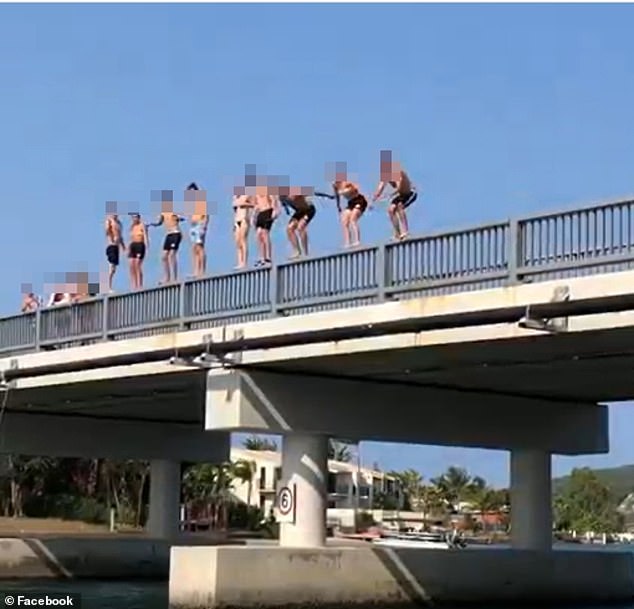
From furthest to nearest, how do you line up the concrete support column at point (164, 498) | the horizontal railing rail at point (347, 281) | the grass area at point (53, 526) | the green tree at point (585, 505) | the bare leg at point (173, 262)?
the green tree at point (585, 505)
the grass area at point (53, 526)
the concrete support column at point (164, 498)
the bare leg at point (173, 262)
the horizontal railing rail at point (347, 281)

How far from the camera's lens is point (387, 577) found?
27750 mm

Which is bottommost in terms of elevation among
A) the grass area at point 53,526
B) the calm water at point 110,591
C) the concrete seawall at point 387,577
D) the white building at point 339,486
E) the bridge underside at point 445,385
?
the calm water at point 110,591

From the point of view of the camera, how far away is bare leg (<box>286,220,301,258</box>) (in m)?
24.9

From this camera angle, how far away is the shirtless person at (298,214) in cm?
2495

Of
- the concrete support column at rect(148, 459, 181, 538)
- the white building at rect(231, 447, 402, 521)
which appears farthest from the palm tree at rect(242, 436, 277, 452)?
the concrete support column at rect(148, 459, 181, 538)

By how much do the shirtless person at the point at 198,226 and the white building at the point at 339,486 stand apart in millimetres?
52705

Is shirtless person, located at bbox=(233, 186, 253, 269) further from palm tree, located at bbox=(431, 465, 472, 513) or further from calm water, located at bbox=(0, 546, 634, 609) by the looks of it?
palm tree, located at bbox=(431, 465, 472, 513)

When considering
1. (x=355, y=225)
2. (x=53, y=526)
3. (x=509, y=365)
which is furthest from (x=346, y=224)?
(x=53, y=526)

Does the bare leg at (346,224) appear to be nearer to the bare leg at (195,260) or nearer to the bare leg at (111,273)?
the bare leg at (195,260)

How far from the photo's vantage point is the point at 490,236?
20750mm

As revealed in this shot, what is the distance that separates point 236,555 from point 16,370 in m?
8.28

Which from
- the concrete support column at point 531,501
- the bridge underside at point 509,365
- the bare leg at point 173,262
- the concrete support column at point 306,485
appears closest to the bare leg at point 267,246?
the bridge underside at point 509,365

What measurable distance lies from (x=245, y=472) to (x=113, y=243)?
2744 inches

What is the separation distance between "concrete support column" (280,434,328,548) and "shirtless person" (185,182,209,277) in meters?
3.62
